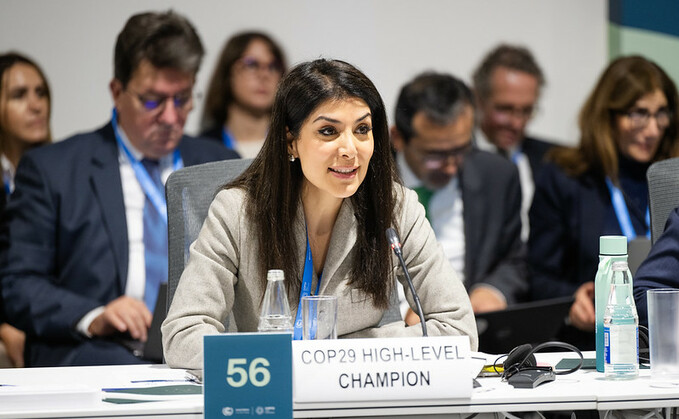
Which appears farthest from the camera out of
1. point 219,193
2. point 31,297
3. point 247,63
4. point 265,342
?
point 247,63

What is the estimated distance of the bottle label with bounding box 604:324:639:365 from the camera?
1.83m

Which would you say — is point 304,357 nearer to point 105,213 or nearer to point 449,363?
point 449,363

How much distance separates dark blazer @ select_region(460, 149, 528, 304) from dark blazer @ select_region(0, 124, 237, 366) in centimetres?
151

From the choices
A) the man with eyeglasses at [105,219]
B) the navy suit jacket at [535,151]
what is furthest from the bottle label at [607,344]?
the navy suit jacket at [535,151]

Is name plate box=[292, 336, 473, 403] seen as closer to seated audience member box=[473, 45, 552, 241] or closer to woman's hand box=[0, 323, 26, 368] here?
woman's hand box=[0, 323, 26, 368]

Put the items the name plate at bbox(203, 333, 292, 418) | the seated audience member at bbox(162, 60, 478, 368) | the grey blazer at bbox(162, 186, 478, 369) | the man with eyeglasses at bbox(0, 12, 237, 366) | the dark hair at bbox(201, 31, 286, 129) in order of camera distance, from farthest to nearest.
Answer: the dark hair at bbox(201, 31, 286, 129) → the man with eyeglasses at bbox(0, 12, 237, 366) → the seated audience member at bbox(162, 60, 478, 368) → the grey blazer at bbox(162, 186, 478, 369) → the name plate at bbox(203, 333, 292, 418)

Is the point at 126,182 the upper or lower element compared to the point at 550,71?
lower

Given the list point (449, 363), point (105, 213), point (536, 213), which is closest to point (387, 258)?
point (449, 363)

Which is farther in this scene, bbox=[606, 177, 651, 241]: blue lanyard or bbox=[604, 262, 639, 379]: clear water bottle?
bbox=[606, 177, 651, 241]: blue lanyard

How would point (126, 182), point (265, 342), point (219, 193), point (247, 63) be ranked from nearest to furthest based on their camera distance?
point (265, 342), point (219, 193), point (126, 182), point (247, 63)

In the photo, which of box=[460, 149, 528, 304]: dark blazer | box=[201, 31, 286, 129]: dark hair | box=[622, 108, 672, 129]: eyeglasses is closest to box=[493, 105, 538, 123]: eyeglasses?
box=[460, 149, 528, 304]: dark blazer

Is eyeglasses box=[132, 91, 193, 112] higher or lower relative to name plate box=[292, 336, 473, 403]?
higher

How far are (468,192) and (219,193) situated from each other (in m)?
2.09

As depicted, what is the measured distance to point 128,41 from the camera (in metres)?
4.01
